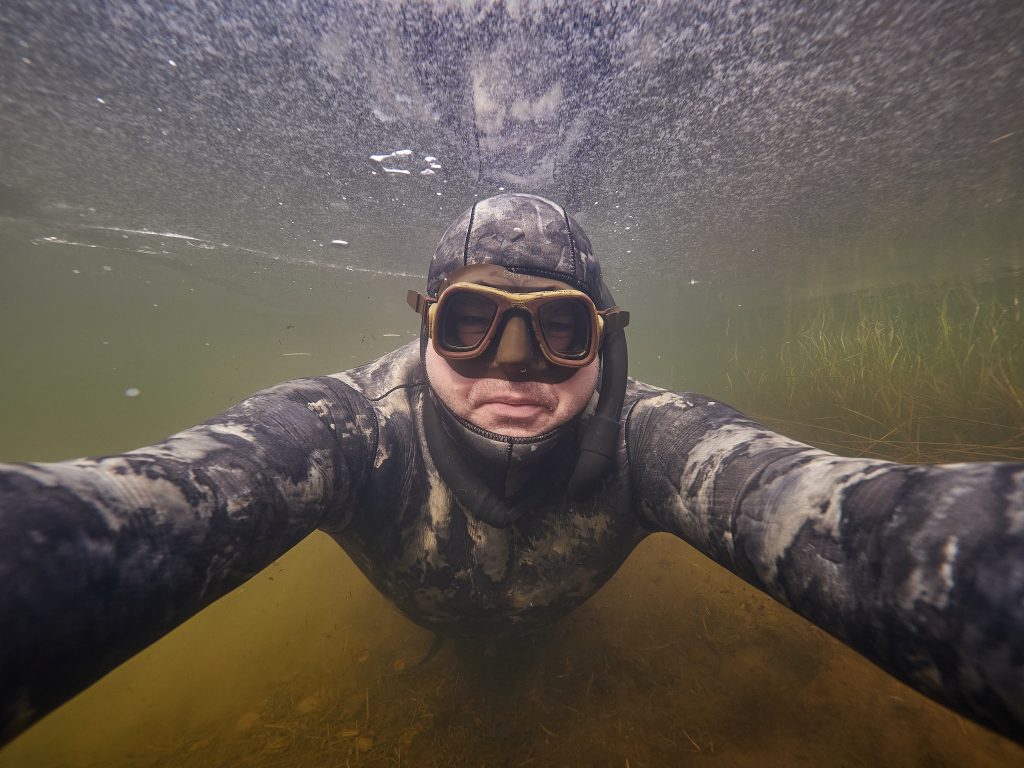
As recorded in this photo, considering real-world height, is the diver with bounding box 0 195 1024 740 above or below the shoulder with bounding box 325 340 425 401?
below

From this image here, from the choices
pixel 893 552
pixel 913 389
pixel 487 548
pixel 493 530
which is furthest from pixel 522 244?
pixel 913 389

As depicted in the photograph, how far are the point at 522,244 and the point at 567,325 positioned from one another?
64 cm

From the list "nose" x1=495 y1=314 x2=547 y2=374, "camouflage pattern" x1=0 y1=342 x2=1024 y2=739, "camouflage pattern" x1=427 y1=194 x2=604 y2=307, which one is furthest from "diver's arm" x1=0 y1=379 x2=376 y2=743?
"camouflage pattern" x1=427 y1=194 x2=604 y2=307

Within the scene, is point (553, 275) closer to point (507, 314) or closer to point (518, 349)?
point (507, 314)

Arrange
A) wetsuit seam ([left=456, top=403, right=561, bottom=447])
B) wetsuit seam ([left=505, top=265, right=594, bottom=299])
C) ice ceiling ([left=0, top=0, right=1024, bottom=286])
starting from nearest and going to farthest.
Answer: wetsuit seam ([left=456, top=403, right=561, bottom=447]), wetsuit seam ([left=505, top=265, right=594, bottom=299]), ice ceiling ([left=0, top=0, right=1024, bottom=286])

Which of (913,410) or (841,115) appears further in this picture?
(913,410)

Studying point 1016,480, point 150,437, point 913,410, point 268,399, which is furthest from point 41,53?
point 150,437

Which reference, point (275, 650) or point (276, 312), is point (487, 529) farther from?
point (276, 312)

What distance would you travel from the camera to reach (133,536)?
3.69 ft

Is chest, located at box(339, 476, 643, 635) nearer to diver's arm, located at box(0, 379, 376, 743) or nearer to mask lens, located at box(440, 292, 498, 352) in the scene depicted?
diver's arm, located at box(0, 379, 376, 743)

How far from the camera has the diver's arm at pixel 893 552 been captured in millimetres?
917

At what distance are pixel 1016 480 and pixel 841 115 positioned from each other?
35.2 ft

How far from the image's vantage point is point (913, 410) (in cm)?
953

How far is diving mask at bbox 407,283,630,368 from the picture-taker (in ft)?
7.46
